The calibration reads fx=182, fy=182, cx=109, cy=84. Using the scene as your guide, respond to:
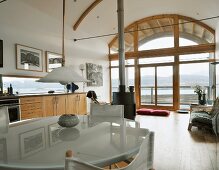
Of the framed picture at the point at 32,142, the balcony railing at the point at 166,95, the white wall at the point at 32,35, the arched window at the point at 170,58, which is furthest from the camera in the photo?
the balcony railing at the point at 166,95

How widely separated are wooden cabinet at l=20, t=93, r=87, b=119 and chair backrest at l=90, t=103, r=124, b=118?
7.69 ft

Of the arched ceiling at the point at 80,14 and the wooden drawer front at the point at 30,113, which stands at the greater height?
the arched ceiling at the point at 80,14

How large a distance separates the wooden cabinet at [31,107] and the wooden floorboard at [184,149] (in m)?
2.93

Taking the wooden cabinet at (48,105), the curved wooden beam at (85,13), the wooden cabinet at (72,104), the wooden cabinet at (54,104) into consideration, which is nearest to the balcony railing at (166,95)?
the wooden cabinet at (72,104)

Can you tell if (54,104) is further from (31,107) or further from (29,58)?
(29,58)

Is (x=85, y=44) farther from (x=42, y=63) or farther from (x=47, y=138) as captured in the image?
(x=47, y=138)

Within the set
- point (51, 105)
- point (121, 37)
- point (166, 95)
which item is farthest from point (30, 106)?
point (166, 95)

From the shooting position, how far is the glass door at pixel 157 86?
27.0 feet

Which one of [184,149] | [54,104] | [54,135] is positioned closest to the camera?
[54,135]

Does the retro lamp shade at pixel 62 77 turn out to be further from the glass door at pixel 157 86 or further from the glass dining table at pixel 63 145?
the glass door at pixel 157 86

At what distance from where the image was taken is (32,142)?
53.1 inches

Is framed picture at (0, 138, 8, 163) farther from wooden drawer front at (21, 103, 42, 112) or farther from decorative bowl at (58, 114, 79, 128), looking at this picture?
wooden drawer front at (21, 103, 42, 112)

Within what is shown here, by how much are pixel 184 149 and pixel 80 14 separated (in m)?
5.66

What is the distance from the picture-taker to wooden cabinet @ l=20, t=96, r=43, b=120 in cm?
421
